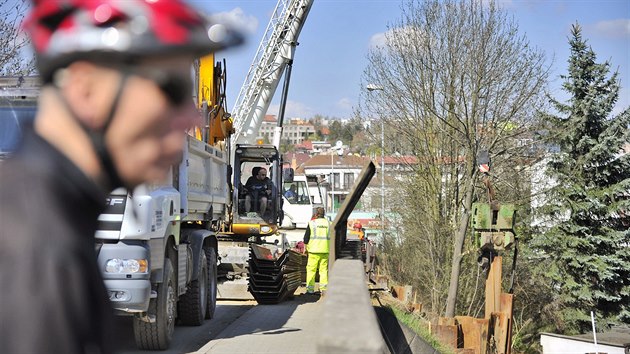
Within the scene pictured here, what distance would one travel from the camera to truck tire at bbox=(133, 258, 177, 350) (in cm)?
913

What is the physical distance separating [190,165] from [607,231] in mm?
18674

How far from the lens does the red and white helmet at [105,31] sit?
127 centimetres

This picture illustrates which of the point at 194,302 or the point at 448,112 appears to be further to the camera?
the point at 448,112

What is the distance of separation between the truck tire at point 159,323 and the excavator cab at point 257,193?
840 centimetres

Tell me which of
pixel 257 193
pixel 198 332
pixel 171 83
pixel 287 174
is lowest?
pixel 198 332

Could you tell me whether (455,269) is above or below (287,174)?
below

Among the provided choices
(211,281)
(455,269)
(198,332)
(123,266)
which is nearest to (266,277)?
(211,281)

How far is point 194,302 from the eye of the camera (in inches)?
457

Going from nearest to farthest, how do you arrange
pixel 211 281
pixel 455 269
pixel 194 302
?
pixel 194 302 → pixel 211 281 → pixel 455 269

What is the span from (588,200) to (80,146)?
2597 centimetres

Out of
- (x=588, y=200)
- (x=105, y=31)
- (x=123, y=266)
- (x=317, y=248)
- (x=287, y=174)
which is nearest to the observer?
(x=105, y=31)

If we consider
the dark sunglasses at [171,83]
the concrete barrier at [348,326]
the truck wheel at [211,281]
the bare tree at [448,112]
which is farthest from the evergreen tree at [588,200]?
the dark sunglasses at [171,83]

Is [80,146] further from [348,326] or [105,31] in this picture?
[348,326]

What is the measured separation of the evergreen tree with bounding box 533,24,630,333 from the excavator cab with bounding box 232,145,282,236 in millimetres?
10461
